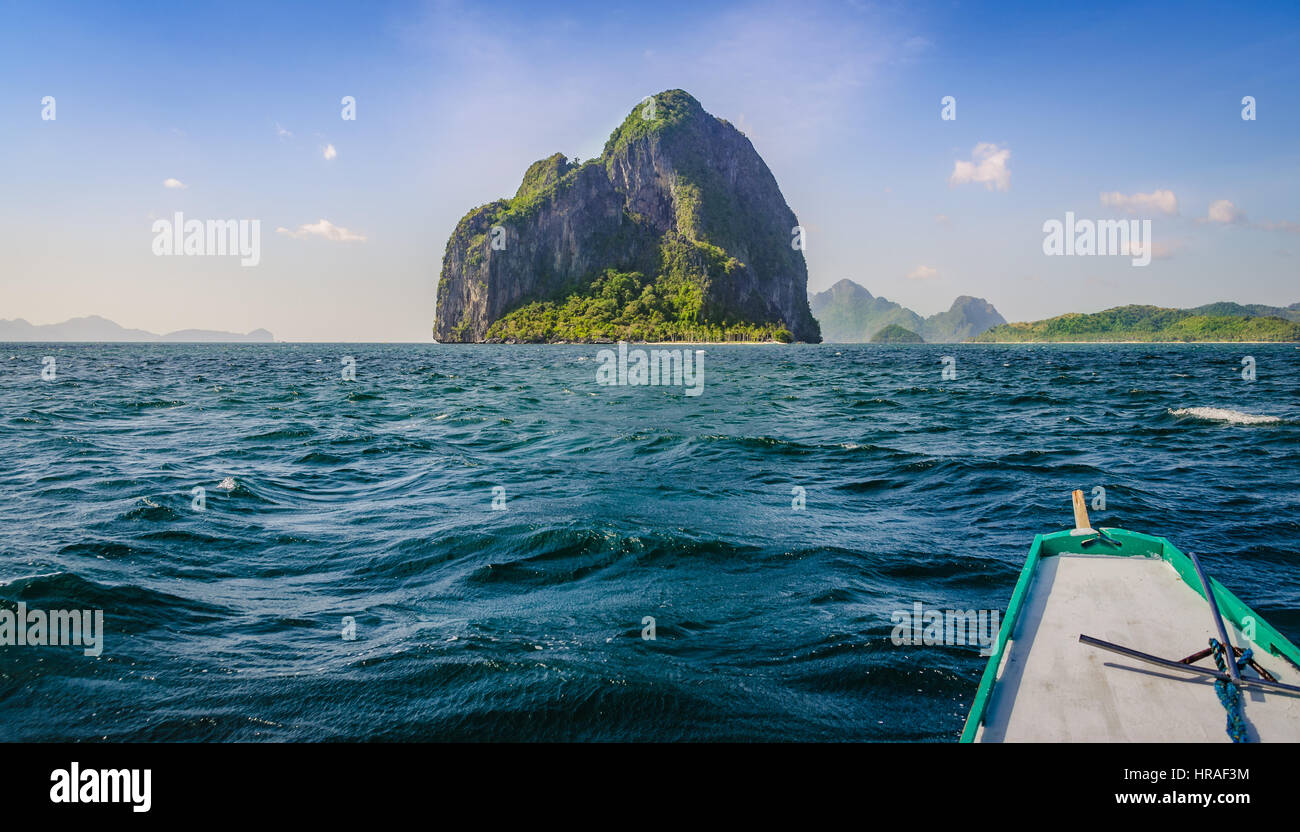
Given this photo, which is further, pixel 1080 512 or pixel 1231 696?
pixel 1080 512

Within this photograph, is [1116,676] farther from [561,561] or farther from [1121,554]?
[561,561]

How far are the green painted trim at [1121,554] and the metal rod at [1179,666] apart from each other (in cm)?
52

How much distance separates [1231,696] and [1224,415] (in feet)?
92.1

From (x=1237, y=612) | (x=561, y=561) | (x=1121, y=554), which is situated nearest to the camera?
(x=1237, y=612)

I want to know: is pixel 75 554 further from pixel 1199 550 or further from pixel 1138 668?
pixel 1199 550

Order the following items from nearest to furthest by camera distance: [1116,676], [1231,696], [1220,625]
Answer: [1231,696]
[1116,676]
[1220,625]

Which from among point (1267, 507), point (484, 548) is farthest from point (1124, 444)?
point (484, 548)

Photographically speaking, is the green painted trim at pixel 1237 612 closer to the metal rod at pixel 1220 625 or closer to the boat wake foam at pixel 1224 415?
the metal rod at pixel 1220 625

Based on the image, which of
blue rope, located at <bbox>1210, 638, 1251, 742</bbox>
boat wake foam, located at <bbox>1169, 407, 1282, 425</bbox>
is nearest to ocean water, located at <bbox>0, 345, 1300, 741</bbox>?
boat wake foam, located at <bbox>1169, 407, 1282, 425</bbox>

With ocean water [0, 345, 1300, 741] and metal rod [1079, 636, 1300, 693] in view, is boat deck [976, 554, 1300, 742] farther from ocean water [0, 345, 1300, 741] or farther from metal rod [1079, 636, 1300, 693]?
ocean water [0, 345, 1300, 741]

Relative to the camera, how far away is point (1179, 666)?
5766 millimetres

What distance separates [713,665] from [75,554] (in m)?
9.87

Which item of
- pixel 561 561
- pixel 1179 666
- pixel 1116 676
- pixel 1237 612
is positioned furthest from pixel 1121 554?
pixel 561 561

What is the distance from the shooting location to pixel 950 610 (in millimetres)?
8758
